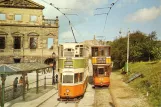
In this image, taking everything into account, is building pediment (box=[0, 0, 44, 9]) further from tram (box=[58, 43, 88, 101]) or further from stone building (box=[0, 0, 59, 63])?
tram (box=[58, 43, 88, 101])

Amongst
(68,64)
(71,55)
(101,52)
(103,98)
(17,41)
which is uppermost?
(17,41)

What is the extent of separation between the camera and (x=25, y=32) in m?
49.0

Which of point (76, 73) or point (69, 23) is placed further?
point (69, 23)

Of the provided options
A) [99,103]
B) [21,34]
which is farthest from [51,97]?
[21,34]

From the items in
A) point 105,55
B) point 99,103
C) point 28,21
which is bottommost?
point 99,103

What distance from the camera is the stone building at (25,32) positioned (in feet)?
159

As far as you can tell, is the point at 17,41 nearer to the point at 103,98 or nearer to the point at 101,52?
the point at 101,52

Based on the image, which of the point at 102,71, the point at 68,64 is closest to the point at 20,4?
the point at 102,71

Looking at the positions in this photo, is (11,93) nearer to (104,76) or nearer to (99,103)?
(99,103)

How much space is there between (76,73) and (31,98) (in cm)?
496

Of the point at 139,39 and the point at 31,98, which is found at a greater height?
the point at 139,39

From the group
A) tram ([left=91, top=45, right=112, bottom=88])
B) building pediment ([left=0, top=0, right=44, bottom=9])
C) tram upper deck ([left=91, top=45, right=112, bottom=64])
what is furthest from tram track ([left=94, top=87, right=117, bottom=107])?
building pediment ([left=0, top=0, right=44, bottom=9])

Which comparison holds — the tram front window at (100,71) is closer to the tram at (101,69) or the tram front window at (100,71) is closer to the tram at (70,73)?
the tram at (101,69)

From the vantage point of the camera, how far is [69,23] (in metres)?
22.0
